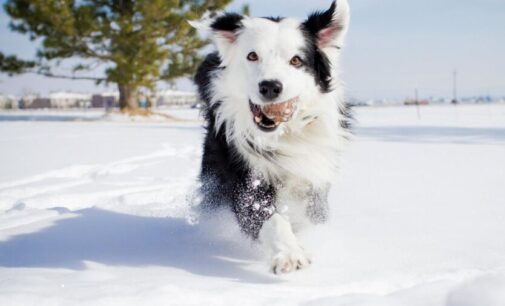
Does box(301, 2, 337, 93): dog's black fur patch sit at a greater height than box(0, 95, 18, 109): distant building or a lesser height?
lesser

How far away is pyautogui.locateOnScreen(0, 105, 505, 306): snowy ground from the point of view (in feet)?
6.48

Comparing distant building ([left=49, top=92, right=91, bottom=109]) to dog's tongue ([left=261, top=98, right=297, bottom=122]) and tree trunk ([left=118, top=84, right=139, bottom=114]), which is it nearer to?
tree trunk ([left=118, top=84, right=139, bottom=114])

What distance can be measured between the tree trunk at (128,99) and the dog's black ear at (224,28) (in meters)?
19.9

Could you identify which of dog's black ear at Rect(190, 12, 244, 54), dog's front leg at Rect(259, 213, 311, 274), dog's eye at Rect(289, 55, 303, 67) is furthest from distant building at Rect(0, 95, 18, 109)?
dog's front leg at Rect(259, 213, 311, 274)

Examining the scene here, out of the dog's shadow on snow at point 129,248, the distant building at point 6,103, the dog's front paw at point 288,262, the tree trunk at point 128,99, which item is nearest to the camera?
the dog's front paw at point 288,262

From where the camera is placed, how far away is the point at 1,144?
9703 mm

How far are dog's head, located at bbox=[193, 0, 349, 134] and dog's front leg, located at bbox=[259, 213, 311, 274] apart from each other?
0.60 metres

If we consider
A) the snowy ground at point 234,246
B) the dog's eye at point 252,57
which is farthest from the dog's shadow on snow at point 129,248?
the dog's eye at point 252,57

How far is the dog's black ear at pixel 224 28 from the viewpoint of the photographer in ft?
11.0

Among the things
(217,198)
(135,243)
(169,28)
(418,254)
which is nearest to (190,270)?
(135,243)

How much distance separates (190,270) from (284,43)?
61.2 inches

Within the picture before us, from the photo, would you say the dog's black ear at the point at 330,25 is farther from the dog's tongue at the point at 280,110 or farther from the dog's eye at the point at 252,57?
the dog's tongue at the point at 280,110

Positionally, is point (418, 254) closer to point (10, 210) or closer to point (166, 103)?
point (10, 210)

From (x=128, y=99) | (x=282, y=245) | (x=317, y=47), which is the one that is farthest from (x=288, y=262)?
(x=128, y=99)
